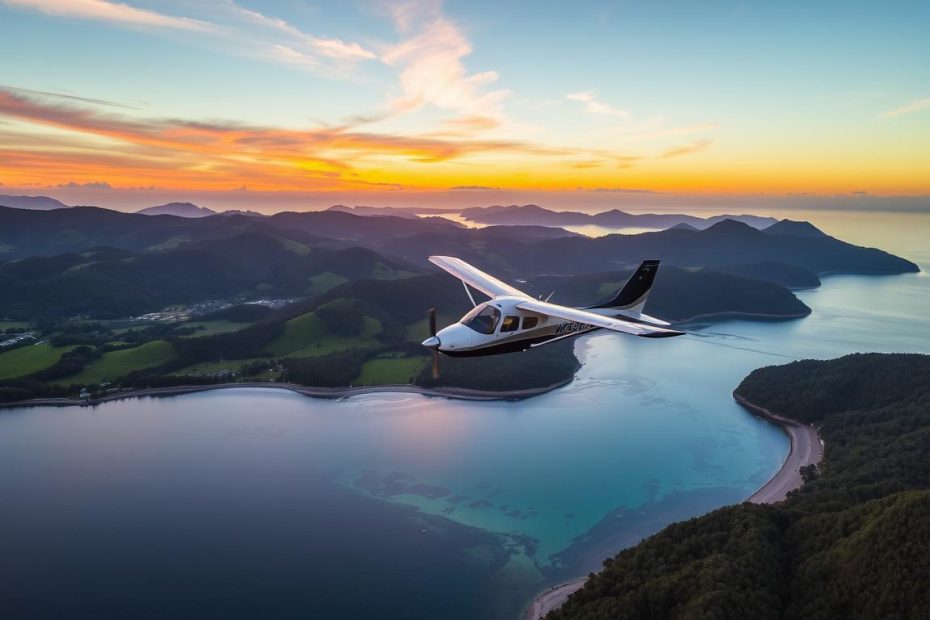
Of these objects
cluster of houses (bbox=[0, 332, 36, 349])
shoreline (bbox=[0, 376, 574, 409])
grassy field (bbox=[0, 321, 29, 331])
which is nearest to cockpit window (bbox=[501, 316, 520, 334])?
shoreline (bbox=[0, 376, 574, 409])

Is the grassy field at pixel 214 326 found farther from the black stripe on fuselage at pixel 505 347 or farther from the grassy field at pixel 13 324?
the black stripe on fuselage at pixel 505 347

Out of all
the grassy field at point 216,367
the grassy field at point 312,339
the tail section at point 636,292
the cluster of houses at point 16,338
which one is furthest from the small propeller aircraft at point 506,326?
the cluster of houses at point 16,338

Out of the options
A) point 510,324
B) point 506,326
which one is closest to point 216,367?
point 506,326

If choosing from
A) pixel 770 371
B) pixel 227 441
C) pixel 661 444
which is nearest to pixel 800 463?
pixel 661 444

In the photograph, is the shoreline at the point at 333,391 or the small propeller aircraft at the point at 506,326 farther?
the shoreline at the point at 333,391

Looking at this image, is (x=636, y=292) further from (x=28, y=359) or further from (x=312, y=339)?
(x=28, y=359)
